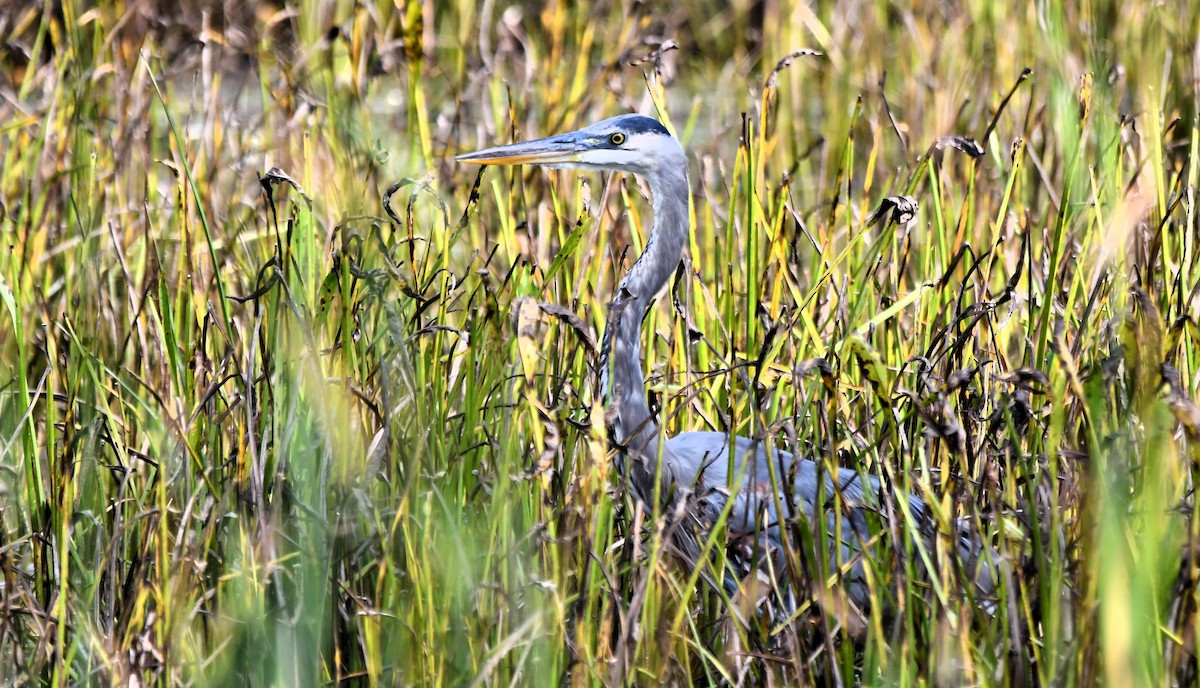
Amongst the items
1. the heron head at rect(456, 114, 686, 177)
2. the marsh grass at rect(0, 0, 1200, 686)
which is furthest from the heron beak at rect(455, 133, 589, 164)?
the marsh grass at rect(0, 0, 1200, 686)

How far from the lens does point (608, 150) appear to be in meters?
1.85

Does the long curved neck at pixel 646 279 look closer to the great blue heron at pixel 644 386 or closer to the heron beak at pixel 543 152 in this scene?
the great blue heron at pixel 644 386

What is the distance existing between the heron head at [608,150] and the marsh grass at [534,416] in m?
0.10

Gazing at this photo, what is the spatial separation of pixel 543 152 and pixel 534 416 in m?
0.51

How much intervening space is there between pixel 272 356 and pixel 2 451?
35 centimetres

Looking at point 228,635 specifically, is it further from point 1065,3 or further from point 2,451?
point 1065,3

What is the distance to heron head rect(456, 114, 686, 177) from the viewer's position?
1820mm

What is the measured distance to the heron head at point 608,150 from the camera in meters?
1.82

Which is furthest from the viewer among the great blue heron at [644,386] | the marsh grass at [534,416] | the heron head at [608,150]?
the heron head at [608,150]

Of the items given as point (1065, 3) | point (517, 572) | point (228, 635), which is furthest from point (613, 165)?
point (1065, 3)

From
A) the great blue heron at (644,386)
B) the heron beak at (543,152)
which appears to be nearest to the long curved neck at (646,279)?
the great blue heron at (644,386)

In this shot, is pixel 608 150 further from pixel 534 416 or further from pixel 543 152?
pixel 534 416

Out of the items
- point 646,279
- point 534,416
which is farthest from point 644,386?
point 534,416

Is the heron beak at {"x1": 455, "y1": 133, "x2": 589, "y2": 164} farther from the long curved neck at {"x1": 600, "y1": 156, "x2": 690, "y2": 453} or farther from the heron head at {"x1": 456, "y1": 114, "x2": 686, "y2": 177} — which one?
the long curved neck at {"x1": 600, "y1": 156, "x2": 690, "y2": 453}
